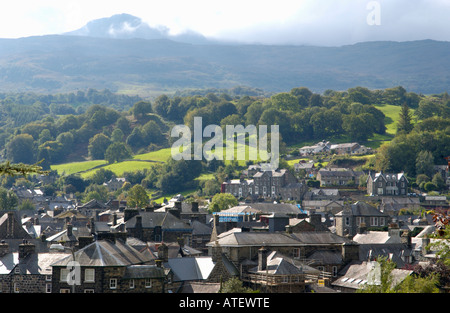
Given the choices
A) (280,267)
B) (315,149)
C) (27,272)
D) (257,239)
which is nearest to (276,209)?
(257,239)

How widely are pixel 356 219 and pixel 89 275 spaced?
55.2m

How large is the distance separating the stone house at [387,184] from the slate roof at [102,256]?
101m

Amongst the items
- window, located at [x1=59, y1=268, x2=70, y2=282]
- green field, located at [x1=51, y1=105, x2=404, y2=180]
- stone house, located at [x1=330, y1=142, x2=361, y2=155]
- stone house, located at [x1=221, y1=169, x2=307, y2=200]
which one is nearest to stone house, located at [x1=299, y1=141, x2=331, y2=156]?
stone house, located at [x1=330, y1=142, x2=361, y2=155]

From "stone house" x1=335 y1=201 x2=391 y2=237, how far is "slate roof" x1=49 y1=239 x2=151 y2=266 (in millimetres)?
48158

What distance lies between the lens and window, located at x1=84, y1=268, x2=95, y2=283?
40562 millimetres

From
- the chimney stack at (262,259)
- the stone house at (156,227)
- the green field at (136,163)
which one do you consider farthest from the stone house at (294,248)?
the green field at (136,163)

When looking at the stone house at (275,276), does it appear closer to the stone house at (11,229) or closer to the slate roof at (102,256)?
the slate roof at (102,256)

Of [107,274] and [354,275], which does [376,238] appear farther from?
[107,274]

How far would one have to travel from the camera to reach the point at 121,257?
4216 cm

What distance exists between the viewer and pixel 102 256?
41.1 meters

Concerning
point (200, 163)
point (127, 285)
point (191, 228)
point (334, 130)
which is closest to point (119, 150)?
point (200, 163)

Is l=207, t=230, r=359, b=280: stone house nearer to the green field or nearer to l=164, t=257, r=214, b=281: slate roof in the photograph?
l=164, t=257, r=214, b=281: slate roof
